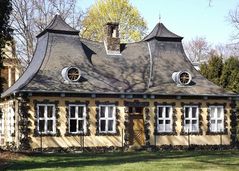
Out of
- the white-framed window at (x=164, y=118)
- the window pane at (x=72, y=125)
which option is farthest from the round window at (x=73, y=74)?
the white-framed window at (x=164, y=118)

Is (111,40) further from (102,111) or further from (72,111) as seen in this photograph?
(72,111)

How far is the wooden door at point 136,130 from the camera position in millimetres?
32406

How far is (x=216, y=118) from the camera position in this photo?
34031 mm

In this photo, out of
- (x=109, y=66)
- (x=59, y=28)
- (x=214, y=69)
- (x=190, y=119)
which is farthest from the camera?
(x=214, y=69)

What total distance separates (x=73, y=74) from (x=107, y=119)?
346 cm

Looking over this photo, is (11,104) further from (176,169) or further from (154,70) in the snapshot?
(176,169)

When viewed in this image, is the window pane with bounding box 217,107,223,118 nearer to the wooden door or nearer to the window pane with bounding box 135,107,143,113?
the wooden door

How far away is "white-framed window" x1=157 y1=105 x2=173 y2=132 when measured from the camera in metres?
32.5

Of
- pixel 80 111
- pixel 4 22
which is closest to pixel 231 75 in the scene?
pixel 80 111

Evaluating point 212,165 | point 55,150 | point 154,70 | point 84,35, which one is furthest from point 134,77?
point 84,35

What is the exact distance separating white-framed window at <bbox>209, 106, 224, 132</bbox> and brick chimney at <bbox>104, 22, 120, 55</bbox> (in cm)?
756

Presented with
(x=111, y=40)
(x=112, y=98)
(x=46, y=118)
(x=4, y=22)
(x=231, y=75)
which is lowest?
(x=46, y=118)

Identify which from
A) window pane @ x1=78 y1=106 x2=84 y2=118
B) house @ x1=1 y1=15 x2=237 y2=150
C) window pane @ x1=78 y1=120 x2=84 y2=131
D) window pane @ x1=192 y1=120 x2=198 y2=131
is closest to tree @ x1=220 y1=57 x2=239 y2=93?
house @ x1=1 y1=15 x2=237 y2=150

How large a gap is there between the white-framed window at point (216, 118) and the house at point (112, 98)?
66 millimetres
